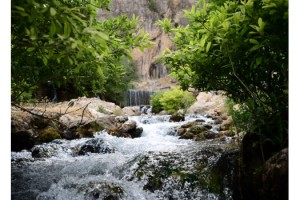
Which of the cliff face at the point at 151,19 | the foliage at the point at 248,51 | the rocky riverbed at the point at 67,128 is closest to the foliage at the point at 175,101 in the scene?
the rocky riverbed at the point at 67,128

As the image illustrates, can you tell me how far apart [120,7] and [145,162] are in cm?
3712

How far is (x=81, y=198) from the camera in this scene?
14.9 feet

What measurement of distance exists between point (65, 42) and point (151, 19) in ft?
128

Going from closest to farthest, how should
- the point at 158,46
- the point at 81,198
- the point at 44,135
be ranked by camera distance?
the point at 81,198
the point at 44,135
the point at 158,46

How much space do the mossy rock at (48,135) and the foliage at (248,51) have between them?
6414 mm

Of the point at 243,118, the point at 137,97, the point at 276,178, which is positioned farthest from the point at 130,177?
the point at 137,97

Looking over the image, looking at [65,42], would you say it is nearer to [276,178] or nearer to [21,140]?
[276,178]

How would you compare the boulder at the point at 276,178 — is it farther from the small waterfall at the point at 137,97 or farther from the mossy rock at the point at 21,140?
the small waterfall at the point at 137,97

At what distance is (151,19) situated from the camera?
39.3m

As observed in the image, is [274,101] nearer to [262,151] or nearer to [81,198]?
[262,151]

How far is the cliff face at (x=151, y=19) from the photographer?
124ft

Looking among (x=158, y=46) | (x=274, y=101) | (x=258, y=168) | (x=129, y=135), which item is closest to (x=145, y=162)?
(x=258, y=168)

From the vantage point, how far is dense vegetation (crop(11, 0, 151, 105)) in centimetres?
204

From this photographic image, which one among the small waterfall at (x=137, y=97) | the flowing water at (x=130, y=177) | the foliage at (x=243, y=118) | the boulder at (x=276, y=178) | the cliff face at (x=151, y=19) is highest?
the cliff face at (x=151, y=19)
